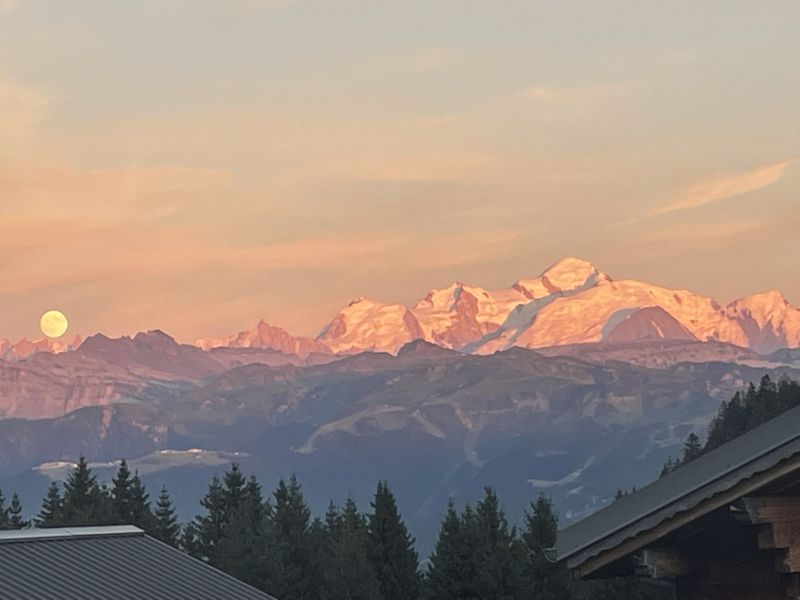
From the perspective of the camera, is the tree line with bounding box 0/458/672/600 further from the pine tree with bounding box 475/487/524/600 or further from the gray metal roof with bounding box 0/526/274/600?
the gray metal roof with bounding box 0/526/274/600

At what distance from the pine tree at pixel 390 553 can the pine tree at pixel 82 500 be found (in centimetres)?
2797

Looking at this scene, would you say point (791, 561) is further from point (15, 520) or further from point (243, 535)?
point (15, 520)

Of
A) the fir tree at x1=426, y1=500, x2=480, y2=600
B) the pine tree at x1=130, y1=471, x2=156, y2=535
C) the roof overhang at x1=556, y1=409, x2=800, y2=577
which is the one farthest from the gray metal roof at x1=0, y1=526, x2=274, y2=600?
the pine tree at x1=130, y1=471, x2=156, y2=535

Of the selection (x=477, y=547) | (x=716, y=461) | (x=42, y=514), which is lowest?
(x=716, y=461)

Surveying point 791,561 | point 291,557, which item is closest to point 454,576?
point 291,557

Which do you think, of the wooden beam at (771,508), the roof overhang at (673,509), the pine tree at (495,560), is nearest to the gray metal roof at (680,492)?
the roof overhang at (673,509)

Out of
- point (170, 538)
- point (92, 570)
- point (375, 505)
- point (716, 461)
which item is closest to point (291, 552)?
point (375, 505)

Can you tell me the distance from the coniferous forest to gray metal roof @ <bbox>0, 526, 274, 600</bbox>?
59775 millimetres

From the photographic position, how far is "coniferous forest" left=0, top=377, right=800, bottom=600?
112 meters

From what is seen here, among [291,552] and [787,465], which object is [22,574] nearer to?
[787,465]

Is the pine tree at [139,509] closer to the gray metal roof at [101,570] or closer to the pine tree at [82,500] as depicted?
the pine tree at [82,500]

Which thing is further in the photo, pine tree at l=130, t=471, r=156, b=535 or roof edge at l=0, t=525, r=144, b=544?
pine tree at l=130, t=471, r=156, b=535

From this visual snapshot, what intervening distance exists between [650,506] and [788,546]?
184cm

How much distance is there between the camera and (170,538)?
533 ft
